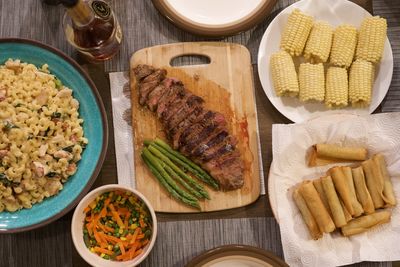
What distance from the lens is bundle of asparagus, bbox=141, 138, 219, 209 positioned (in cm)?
248

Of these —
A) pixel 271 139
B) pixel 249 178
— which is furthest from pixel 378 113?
pixel 249 178

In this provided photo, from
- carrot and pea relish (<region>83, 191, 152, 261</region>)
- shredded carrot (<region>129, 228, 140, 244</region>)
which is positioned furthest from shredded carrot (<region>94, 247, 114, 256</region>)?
shredded carrot (<region>129, 228, 140, 244</region>)

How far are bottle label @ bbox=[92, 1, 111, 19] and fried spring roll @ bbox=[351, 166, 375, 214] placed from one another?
53.4 inches

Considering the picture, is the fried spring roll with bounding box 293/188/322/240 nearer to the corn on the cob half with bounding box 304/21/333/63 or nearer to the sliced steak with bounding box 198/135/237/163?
the sliced steak with bounding box 198/135/237/163

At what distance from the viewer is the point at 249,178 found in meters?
2.51

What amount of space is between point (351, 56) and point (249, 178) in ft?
2.46

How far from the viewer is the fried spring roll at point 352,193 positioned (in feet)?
7.97

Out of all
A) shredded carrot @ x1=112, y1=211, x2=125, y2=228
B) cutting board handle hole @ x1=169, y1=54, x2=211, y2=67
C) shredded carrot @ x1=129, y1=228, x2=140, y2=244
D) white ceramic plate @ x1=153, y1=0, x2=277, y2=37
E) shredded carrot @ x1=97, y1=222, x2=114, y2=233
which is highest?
white ceramic plate @ x1=153, y1=0, x2=277, y2=37

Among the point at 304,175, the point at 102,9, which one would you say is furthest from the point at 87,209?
the point at 304,175

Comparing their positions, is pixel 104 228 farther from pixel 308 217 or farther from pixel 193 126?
pixel 308 217

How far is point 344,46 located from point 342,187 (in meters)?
0.66

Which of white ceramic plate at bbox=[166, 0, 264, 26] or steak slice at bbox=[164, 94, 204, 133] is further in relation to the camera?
white ceramic plate at bbox=[166, 0, 264, 26]

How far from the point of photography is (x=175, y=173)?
98.3 inches

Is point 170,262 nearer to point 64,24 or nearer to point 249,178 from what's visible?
point 249,178
